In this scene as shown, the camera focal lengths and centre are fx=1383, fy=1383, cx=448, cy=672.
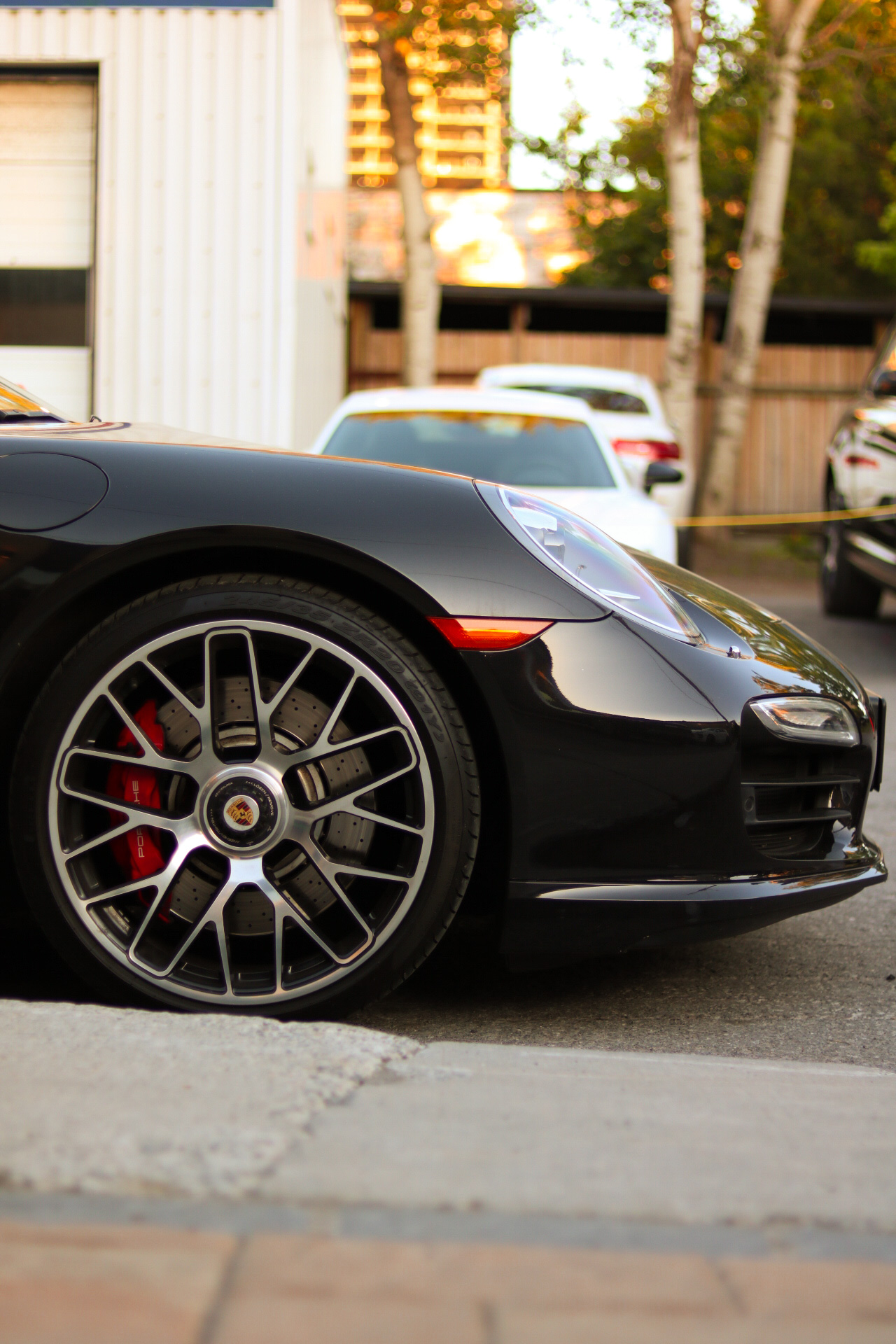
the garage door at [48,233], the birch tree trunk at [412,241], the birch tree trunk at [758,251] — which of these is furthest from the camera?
the birch tree trunk at [412,241]

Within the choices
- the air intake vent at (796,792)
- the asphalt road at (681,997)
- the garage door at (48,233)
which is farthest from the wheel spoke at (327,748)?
the garage door at (48,233)

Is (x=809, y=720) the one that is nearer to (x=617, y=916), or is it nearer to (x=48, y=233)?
(x=617, y=916)

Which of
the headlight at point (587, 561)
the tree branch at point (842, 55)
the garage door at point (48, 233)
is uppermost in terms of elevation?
the tree branch at point (842, 55)

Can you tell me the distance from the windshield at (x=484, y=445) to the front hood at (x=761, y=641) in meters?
3.60

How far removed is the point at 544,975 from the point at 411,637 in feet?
2.85

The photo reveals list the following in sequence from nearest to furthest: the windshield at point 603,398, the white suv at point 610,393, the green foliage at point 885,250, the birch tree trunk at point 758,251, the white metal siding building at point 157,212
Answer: the white metal siding building at point 157,212 < the white suv at point 610,393 < the windshield at point 603,398 < the birch tree trunk at point 758,251 < the green foliage at point 885,250

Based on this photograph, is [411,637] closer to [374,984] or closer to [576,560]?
[576,560]

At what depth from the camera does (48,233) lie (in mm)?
8750

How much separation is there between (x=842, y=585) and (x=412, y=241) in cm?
1018

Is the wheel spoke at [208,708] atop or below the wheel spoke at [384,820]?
atop

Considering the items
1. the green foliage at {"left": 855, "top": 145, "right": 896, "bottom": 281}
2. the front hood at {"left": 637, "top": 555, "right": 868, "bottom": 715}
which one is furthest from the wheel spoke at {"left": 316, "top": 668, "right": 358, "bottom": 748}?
the green foliage at {"left": 855, "top": 145, "right": 896, "bottom": 281}

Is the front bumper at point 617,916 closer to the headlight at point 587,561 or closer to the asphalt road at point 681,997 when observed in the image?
the asphalt road at point 681,997

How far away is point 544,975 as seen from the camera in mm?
2887

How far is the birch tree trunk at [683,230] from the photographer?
15234 millimetres
